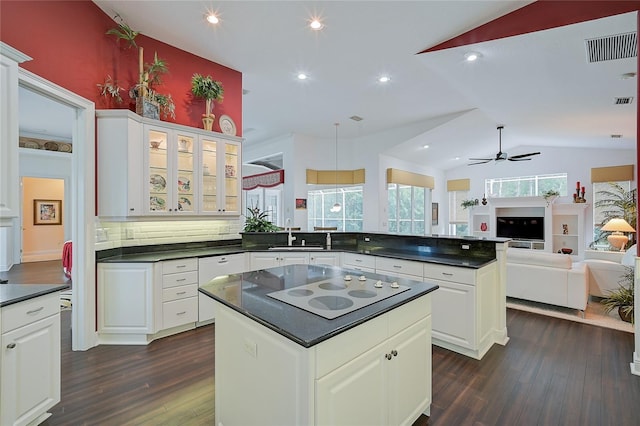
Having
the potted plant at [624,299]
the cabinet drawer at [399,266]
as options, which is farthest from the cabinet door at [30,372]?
the potted plant at [624,299]

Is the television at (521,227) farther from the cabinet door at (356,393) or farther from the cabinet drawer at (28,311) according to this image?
the cabinet drawer at (28,311)

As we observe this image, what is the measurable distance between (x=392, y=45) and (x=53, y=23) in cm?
332

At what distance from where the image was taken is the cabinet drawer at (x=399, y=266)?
3.19m

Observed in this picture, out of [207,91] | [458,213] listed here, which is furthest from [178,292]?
[458,213]

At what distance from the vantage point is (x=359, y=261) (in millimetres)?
3871

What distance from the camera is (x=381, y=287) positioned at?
1916 millimetres

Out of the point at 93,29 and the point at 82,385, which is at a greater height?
the point at 93,29

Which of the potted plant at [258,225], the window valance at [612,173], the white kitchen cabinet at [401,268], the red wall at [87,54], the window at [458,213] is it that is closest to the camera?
the red wall at [87,54]

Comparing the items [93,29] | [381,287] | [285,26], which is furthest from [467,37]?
[93,29]

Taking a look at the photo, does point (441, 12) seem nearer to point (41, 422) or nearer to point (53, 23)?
point (53, 23)

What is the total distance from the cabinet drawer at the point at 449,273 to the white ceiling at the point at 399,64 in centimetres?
231

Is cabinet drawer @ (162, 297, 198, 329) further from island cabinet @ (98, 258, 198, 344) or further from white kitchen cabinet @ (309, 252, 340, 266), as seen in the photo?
white kitchen cabinet @ (309, 252, 340, 266)

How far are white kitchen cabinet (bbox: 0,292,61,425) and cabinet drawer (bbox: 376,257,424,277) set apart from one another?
119 inches

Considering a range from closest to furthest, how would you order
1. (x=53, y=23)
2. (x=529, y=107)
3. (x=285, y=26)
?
(x=53, y=23)
(x=285, y=26)
(x=529, y=107)
